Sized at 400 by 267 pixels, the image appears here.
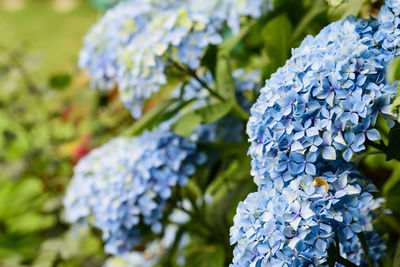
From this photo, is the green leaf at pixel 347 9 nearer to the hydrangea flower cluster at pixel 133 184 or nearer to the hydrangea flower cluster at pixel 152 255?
the hydrangea flower cluster at pixel 133 184

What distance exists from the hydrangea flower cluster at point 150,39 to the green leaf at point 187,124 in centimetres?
12

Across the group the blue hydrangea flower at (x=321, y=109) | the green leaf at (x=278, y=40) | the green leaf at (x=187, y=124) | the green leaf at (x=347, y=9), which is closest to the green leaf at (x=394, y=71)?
the blue hydrangea flower at (x=321, y=109)

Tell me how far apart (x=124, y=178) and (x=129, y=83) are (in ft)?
0.91

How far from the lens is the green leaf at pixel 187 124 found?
142cm

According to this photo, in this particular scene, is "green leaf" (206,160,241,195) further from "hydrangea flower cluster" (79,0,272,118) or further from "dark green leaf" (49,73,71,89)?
"dark green leaf" (49,73,71,89)

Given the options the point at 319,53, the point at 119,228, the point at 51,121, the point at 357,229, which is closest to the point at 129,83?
the point at 119,228

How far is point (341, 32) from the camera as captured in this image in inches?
41.8

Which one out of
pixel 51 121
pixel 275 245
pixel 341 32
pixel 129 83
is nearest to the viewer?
pixel 275 245

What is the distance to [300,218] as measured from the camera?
0.90 meters

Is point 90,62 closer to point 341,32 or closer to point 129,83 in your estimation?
point 129,83

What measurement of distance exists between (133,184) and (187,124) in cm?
24

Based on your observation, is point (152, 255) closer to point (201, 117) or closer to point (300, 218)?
point (201, 117)

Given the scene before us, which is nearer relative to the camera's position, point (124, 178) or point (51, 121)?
point (124, 178)

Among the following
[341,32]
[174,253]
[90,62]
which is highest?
[90,62]
